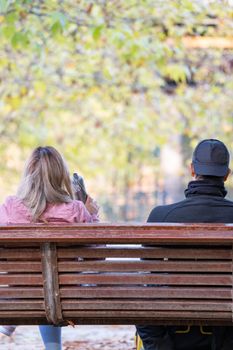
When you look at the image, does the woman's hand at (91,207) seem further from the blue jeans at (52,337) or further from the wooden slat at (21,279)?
the wooden slat at (21,279)

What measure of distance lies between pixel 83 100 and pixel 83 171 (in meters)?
3.13

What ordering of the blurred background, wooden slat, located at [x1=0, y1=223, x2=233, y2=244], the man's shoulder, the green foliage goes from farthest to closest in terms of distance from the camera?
1. the blurred background
2. the green foliage
3. the man's shoulder
4. wooden slat, located at [x1=0, y1=223, x2=233, y2=244]

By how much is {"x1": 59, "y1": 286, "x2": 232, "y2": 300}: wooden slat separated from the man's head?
698 millimetres

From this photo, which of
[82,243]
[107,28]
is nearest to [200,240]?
[82,243]

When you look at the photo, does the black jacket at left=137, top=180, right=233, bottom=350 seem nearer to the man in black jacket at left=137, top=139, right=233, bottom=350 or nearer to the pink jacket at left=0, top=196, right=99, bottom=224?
the man in black jacket at left=137, top=139, right=233, bottom=350

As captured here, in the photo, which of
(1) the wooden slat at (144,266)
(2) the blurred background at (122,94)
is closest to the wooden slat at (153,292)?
(1) the wooden slat at (144,266)

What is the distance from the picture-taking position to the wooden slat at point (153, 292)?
4844 mm

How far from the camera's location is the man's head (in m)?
5.16

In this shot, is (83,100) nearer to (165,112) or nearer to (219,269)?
(165,112)

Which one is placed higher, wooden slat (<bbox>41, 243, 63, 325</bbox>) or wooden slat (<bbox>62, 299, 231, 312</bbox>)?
wooden slat (<bbox>41, 243, 63, 325</bbox>)

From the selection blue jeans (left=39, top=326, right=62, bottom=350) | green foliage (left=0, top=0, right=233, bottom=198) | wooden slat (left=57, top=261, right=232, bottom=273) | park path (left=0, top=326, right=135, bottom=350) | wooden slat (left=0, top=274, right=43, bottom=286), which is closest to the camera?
wooden slat (left=57, top=261, right=232, bottom=273)

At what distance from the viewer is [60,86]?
17562mm

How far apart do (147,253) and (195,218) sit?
37 cm

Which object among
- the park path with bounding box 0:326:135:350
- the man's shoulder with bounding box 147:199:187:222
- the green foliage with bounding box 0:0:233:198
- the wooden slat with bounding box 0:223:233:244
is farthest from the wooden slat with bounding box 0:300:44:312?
the green foliage with bounding box 0:0:233:198
